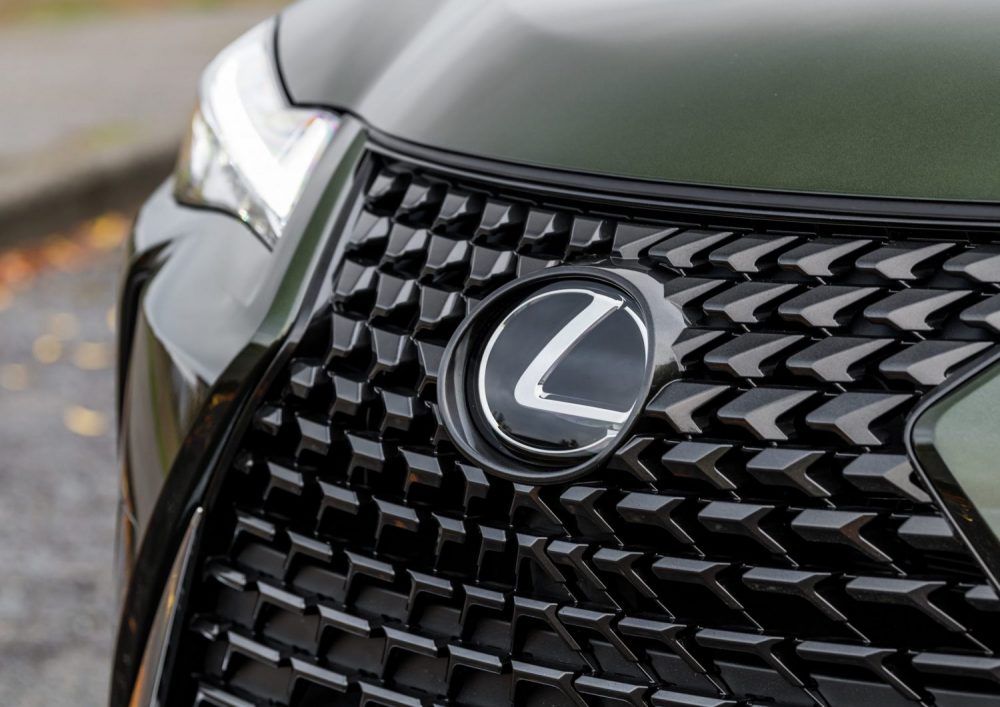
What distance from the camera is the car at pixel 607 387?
43.3 inches

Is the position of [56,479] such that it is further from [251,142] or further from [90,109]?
→ [90,109]

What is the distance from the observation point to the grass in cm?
975

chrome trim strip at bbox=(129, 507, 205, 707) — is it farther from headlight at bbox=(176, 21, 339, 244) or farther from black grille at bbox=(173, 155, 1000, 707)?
headlight at bbox=(176, 21, 339, 244)

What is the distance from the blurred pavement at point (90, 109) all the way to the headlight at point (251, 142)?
12.2 feet

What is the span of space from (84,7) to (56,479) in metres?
7.90

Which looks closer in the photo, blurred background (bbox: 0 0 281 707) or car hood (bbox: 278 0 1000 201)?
car hood (bbox: 278 0 1000 201)

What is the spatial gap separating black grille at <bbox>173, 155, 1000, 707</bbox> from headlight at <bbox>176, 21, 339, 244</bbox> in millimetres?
286

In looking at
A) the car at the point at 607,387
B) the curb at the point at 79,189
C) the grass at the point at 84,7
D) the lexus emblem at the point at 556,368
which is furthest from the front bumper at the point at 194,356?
the grass at the point at 84,7

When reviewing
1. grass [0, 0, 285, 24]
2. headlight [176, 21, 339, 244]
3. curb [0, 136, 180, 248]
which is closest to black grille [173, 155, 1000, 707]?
headlight [176, 21, 339, 244]

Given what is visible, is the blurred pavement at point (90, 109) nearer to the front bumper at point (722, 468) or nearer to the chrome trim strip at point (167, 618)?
the chrome trim strip at point (167, 618)

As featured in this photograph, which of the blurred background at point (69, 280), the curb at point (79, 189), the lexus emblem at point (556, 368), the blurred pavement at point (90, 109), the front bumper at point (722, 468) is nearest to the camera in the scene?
the front bumper at point (722, 468)

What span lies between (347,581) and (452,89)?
622 millimetres

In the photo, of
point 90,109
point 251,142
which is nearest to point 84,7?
point 90,109

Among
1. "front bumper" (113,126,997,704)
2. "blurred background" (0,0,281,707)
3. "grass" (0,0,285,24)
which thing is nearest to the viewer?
"front bumper" (113,126,997,704)
